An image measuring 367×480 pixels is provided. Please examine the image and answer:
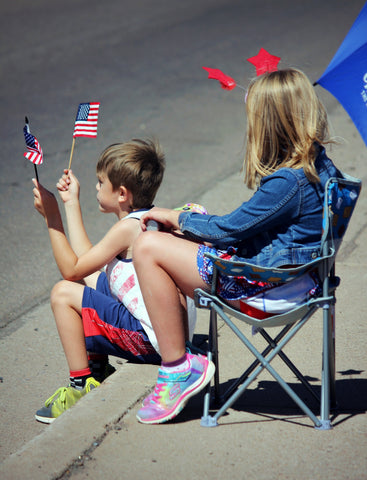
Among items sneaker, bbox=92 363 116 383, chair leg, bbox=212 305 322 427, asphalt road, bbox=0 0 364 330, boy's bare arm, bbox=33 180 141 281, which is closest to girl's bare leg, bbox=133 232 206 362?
chair leg, bbox=212 305 322 427

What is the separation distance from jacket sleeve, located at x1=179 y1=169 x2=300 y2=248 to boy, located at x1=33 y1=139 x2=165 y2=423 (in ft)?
1.61

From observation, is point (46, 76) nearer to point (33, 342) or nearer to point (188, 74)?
point (188, 74)

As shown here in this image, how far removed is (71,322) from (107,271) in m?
0.29

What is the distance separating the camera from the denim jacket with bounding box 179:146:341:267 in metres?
2.44

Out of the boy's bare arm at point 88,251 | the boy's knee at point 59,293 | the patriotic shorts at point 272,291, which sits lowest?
the boy's knee at point 59,293

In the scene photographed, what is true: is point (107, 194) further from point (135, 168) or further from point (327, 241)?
point (327, 241)

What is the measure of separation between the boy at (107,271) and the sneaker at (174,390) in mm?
276

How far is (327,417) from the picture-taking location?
101 inches

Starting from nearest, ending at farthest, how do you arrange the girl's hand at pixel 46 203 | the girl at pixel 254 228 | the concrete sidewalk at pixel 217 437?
1. the concrete sidewalk at pixel 217 437
2. the girl at pixel 254 228
3. the girl's hand at pixel 46 203

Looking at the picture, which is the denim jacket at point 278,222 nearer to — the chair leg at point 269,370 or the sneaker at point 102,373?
the chair leg at point 269,370

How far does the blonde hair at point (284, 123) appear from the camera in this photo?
8.14 ft

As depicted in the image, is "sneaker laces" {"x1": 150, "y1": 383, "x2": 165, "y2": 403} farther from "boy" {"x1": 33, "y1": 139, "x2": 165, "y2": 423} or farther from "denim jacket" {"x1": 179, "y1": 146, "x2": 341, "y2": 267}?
"denim jacket" {"x1": 179, "y1": 146, "x2": 341, "y2": 267}

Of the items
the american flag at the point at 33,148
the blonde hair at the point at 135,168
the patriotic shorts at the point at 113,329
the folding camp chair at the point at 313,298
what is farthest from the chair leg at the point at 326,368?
the american flag at the point at 33,148

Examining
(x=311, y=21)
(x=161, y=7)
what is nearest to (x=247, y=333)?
(x=311, y=21)
